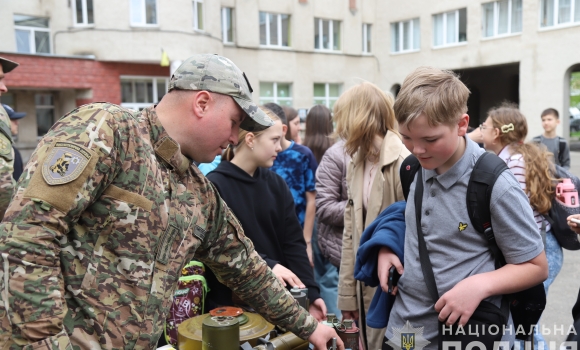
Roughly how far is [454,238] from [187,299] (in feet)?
4.12

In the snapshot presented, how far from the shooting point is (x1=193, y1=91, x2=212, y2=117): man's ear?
1539mm

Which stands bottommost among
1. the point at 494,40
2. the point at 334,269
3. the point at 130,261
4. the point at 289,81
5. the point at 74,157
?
the point at 334,269

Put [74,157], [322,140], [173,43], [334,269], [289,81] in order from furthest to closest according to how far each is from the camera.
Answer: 1. [289,81]
2. [173,43]
3. [322,140]
4. [334,269]
5. [74,157]

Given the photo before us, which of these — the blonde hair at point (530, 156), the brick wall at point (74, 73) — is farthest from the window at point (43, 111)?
the blonde hair at point (530, 156)

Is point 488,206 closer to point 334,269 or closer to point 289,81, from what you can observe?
point 334,269

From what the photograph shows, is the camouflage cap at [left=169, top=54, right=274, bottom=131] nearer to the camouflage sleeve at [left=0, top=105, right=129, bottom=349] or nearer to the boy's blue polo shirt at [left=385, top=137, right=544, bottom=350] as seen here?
the camouflage sleeve at [left=0, top=105, right=129, bottom=349]

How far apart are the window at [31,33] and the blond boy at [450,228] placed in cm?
1857

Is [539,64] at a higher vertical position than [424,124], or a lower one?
higher

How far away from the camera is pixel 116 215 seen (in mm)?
1379

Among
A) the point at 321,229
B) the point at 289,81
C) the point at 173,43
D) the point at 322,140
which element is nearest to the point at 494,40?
the point at 289,81

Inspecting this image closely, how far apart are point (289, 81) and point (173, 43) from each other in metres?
6.09

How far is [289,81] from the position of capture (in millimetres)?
21359

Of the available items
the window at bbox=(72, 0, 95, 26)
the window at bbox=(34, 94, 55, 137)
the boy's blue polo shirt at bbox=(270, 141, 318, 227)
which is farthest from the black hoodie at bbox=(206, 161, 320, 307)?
the window at bbox=(34, 94, 55, 137)

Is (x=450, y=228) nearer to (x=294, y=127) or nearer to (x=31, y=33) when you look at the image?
(x=294, y=127)
